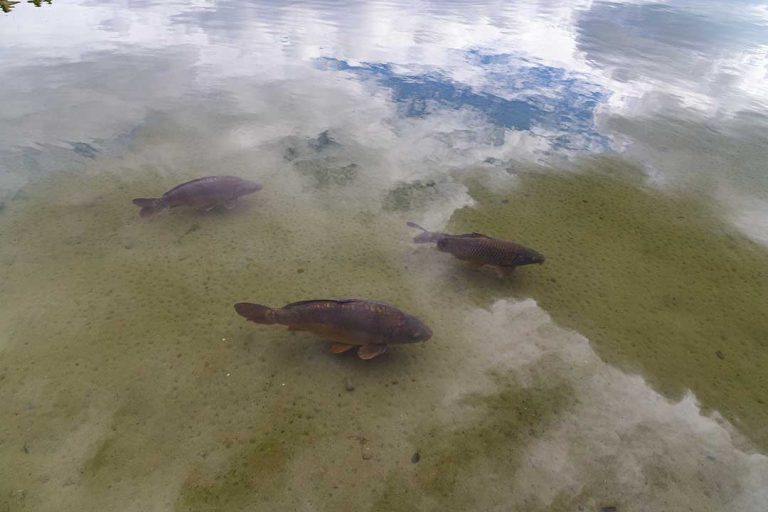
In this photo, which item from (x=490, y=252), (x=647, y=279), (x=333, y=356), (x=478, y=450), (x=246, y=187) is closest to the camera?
(x=478, y=450)

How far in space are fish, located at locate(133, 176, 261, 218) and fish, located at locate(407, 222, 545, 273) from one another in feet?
12.5

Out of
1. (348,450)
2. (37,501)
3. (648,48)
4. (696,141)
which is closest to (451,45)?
(648,48)

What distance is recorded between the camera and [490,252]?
6.49 meters

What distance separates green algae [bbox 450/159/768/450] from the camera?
18.0ft

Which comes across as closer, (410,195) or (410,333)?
(410,333)

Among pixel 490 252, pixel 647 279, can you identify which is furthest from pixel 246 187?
pixel 647 279

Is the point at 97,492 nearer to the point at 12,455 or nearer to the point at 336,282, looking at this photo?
the point at 12,455

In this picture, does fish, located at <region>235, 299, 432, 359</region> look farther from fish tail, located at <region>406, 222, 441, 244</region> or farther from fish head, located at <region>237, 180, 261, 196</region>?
fish head, located at <region>237, 180, 261, 196</region>

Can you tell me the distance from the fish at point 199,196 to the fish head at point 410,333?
4284 mm

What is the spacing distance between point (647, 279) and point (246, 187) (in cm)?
679

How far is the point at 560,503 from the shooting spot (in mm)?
4191

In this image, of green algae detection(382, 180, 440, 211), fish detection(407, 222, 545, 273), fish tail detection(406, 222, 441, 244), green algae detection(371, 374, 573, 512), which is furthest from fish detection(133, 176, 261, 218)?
green algae detection(371, 374, 573, 512)

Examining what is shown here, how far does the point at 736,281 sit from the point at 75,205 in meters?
10.9

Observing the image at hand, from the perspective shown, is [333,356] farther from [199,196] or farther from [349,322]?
[199,196]
